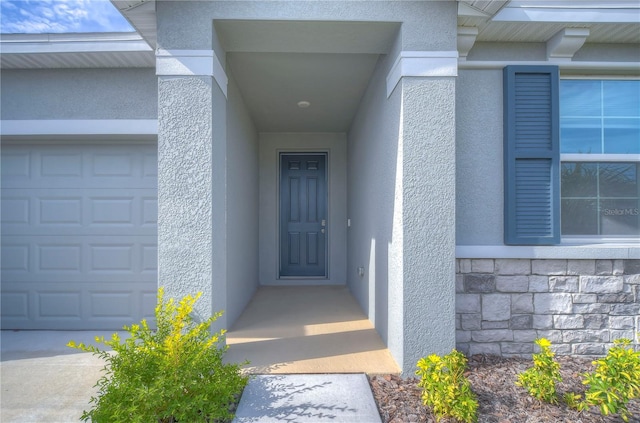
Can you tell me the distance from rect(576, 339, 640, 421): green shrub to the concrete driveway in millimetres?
3120

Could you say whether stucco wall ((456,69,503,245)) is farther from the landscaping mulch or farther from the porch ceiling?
the landscaping mulch

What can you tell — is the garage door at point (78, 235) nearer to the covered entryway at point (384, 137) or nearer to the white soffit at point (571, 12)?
the covered entryway at point (384, 137)

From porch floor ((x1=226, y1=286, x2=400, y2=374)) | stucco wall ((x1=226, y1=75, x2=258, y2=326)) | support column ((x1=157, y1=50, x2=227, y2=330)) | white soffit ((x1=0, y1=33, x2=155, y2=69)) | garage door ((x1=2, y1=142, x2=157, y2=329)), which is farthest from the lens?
garage door ((x1=2, y1=142, x2=157, y2=329))

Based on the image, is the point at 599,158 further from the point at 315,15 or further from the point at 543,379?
the point at 315,15

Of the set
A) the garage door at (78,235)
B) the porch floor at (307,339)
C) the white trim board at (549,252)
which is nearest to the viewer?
the porch floor at (307,339)

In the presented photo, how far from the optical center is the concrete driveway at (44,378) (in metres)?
2.20

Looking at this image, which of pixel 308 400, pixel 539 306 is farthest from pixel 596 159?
pixel 308 400

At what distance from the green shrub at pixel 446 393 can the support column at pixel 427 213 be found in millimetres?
310

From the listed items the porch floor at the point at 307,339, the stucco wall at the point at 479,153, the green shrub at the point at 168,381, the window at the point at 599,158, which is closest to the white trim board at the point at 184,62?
the green shrub at the point at 168,381

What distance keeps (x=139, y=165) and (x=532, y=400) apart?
4.00 m

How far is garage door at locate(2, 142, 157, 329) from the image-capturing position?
11.9ft

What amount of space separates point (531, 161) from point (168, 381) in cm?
309

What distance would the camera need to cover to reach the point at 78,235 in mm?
3645

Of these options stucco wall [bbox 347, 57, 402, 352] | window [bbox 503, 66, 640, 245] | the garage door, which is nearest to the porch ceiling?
stucco wall [bbox 347, 57, 402, 352]
